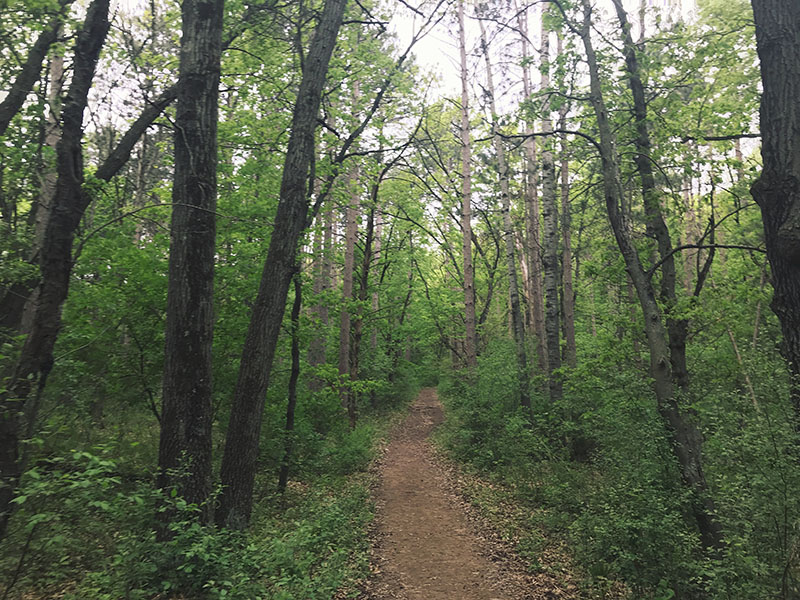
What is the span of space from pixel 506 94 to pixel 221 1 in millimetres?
11192

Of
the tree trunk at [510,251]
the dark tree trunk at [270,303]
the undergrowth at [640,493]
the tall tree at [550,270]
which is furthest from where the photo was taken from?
the tree trunk at [510,251]

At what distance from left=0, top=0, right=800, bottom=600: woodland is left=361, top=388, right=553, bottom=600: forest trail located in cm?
38

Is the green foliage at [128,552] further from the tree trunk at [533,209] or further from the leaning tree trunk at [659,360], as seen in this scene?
the tree trunk at [533,209]

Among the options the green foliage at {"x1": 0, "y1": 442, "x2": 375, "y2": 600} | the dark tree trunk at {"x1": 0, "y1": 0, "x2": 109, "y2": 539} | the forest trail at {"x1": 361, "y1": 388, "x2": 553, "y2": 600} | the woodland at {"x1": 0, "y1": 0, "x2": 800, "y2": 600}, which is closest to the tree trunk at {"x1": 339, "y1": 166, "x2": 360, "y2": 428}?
the woodland at {"x1": 0, "y1": 0, "x2": 800, "y2": 600}

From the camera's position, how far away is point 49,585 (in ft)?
12.0

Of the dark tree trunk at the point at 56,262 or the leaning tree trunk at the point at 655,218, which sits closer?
the dark tree trunk at the point at 56,262

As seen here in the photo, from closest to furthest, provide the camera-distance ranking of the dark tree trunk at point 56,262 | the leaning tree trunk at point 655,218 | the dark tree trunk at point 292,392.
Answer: the dark tree trunk at point 56,262 → the leaning tree trunk at point 655,218 → the dark tree trunk at point 292,392

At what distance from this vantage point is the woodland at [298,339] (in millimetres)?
3729

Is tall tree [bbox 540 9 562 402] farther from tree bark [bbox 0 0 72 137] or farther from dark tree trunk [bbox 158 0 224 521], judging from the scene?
tree bark [bbox 0 0 72 137]

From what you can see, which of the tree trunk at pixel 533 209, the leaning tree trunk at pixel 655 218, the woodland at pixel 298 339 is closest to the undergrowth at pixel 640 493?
the woodland at pixel 298 339

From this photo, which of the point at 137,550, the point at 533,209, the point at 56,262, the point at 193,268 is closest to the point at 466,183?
the point at 533,209

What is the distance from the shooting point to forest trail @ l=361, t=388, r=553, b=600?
17.3 feet

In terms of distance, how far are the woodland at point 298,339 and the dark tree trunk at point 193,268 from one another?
0.08ft

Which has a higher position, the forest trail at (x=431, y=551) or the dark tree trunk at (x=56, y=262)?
the dark tree trunk at (x=56, y=262)
